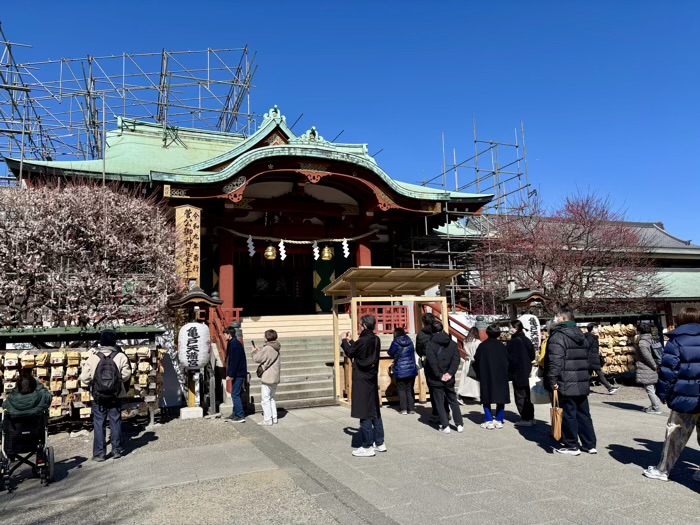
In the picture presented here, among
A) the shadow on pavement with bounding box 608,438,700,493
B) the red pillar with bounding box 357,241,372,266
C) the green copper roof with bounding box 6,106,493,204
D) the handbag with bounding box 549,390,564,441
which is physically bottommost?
the shadow on pavement with bounding box 608,438,700,493

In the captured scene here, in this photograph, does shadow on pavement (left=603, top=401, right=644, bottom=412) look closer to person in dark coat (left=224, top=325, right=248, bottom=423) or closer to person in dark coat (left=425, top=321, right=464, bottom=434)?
person in dark coat (left=425, top=321, right=464, bottom=434)

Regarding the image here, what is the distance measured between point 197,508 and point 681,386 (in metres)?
4.72

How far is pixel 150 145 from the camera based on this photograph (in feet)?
61.4

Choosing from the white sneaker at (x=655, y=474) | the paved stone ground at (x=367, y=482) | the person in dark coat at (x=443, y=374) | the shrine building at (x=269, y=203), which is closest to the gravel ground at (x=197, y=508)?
the paved stone ground at (x=367, y=482)

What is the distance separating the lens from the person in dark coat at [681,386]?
469 centimetres

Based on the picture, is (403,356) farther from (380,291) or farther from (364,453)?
(380,291)

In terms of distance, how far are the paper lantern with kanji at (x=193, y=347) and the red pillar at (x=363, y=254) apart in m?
8.60

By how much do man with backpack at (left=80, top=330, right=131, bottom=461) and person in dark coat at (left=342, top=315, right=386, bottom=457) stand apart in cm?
308

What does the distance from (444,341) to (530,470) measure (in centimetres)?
A: 251

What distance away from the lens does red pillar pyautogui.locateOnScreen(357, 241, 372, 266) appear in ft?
57.0

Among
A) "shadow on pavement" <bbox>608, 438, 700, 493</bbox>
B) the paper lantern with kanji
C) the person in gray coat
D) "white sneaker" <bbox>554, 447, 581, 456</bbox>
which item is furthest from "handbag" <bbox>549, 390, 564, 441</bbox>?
the paper lantern with kanji

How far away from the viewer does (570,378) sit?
5711mm

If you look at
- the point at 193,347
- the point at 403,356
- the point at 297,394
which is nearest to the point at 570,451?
the point at 403,356

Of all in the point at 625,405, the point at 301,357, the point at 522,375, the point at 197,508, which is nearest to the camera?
the point at 197,508
